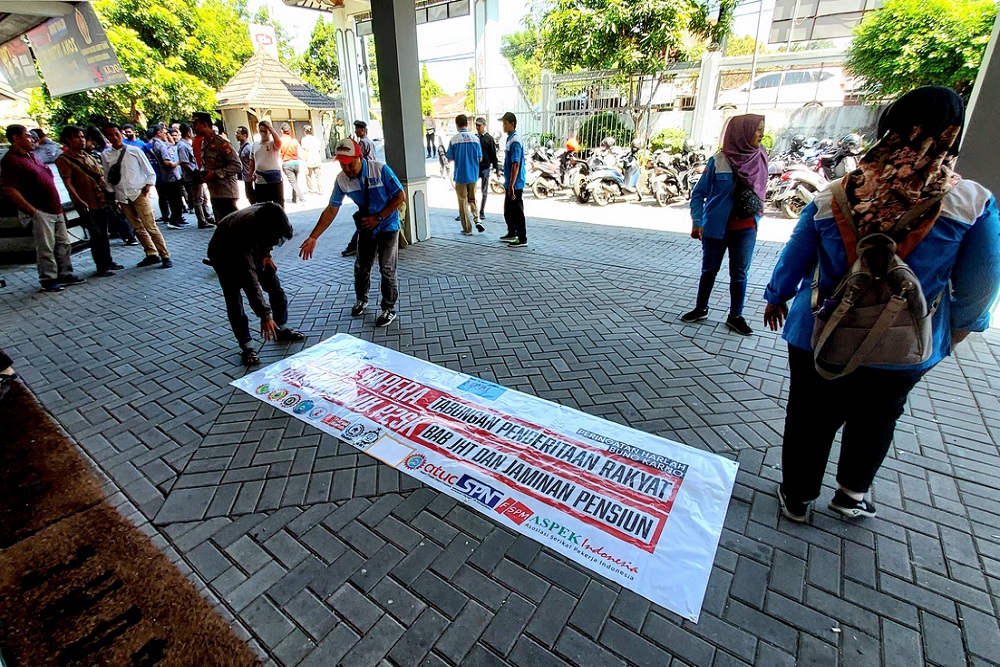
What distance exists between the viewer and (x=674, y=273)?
20.5 ft

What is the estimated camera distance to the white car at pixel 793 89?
1408cm

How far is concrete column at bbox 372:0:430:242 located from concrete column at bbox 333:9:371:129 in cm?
Answer: 1689

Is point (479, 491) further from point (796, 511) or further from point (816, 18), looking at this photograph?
point (816, 18)

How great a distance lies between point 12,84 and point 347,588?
712 inches

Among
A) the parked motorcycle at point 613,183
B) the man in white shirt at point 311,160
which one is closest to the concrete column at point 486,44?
the man in white shirt at point 311,160

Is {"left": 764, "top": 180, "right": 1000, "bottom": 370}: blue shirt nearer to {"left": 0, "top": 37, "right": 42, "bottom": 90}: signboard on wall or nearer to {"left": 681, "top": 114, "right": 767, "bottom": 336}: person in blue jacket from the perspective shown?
{"left": 681, "top": 114, "right": 767, "bottom": 336}: person in blue jacket

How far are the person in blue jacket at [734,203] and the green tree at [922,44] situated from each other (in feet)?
36.3

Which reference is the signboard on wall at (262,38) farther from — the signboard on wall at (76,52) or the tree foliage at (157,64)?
the signboard on wall at (76,52)

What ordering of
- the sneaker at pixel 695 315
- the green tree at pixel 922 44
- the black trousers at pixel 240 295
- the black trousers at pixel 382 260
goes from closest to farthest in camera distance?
1. the black trousers at pixel 240 295
2. the black trousers at pixel 382 260
3. the sneaker at pixel 695 315
4. the green tree at pixel 922 44

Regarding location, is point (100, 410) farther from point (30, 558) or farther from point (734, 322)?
point (734, 322)

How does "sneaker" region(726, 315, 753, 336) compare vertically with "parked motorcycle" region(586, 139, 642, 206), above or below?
below

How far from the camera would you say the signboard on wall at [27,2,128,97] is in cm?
855

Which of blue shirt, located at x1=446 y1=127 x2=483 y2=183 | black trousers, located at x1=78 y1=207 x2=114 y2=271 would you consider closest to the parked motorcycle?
blue shirt, located at x1=446 y1=127 x2=483 y2=183

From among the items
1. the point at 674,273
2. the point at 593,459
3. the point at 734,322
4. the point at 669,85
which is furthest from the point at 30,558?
the point at 669,85
